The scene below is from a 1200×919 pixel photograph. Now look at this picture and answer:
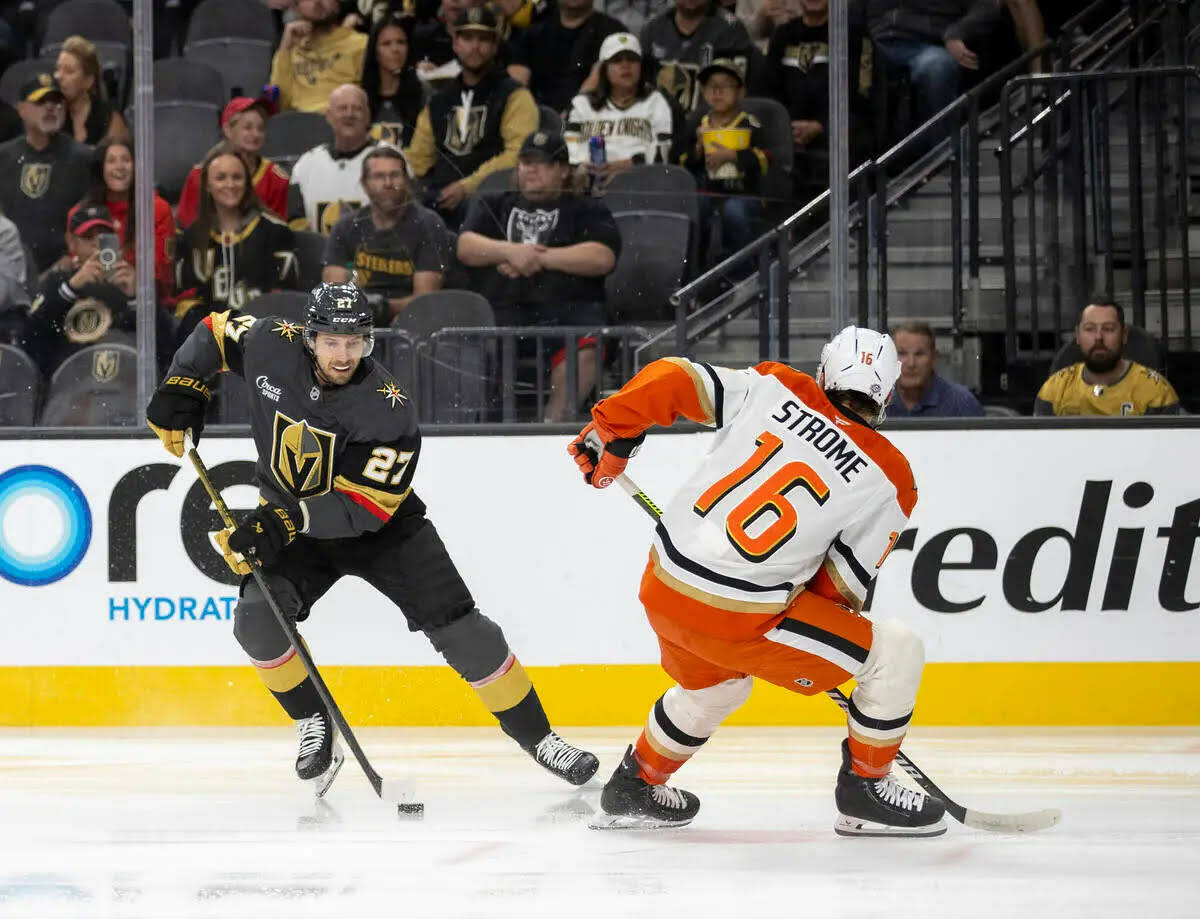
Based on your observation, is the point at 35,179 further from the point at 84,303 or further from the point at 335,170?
the point at 335,170

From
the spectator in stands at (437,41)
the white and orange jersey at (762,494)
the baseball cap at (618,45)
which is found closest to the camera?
the white and orange jersey at (762,494)

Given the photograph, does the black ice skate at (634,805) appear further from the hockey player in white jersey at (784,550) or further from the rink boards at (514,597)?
the rink boards at (514,597)

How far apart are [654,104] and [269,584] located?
231 centimetres

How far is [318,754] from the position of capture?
12.5 ft

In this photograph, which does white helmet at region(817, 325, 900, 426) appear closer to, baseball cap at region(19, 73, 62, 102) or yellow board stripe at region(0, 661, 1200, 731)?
yellow board stripe at region(0, 661, 1200, 731)

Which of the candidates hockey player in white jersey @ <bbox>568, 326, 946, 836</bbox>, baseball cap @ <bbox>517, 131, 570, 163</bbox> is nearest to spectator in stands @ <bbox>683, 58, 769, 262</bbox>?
baseball cap @ <bbox>517, 131, 570, 163</bbox>

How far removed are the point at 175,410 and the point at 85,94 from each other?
205 cm

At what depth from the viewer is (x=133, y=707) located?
15.7 feet

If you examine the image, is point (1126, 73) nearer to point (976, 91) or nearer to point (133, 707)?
point (976, 91)

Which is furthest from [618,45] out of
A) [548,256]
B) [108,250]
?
[108,250]

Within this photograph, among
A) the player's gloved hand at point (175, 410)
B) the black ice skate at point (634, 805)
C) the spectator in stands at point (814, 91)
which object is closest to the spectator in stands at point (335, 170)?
the player's gloved hand at point (175, 410)

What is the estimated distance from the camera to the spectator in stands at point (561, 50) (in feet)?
17.6

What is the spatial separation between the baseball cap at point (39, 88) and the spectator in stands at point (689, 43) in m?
2.01

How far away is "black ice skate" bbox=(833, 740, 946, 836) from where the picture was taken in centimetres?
337
